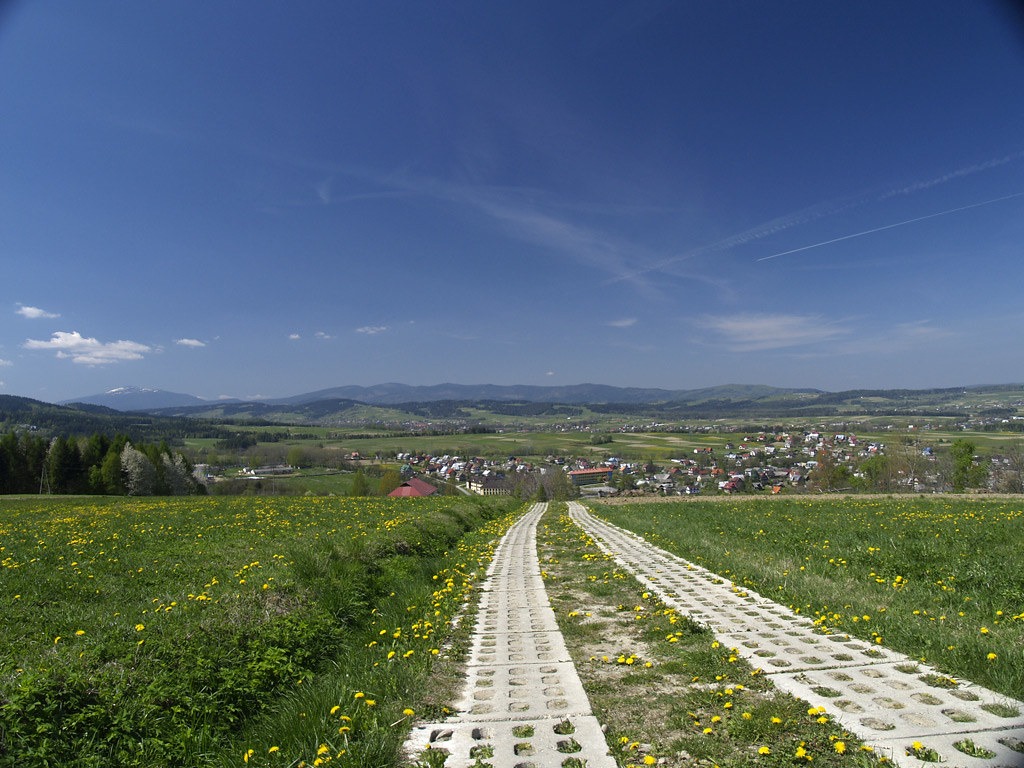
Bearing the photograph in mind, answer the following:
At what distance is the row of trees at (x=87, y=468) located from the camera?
5131 centimetres

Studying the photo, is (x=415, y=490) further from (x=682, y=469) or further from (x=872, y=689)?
(x=682, y=469)

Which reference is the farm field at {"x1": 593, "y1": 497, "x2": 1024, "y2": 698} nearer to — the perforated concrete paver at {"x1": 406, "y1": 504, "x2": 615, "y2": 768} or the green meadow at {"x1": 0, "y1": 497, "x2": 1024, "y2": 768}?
the green meadow at {"x1": 0, "y1": 497, "x2": 1024, "y2": 768}

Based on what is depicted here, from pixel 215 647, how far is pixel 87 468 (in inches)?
2617

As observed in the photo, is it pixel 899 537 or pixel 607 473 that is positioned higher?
pixel 899 537

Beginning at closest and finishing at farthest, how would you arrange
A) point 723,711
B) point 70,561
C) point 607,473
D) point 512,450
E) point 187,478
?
point 723,711 → point 70,561 → point 187,478 → point 607,473 → point 512,450

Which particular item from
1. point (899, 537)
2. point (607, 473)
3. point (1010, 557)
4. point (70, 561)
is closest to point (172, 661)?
point (70, 561)

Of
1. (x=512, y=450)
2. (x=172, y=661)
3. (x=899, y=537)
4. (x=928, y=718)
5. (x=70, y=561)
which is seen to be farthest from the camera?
(x=512, y=450)

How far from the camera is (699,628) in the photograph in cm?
670

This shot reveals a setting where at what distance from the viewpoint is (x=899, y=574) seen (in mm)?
9914

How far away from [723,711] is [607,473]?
8709cm

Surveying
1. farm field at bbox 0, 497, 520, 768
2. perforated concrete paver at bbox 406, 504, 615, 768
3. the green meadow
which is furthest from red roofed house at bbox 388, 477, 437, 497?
perforated concrete paver at bbox 406, 504, 615, 768

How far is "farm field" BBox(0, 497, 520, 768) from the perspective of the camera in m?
4.25

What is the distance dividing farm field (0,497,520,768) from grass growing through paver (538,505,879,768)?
1830 millimetres

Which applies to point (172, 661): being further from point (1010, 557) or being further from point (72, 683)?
point (1010, 557)
